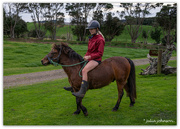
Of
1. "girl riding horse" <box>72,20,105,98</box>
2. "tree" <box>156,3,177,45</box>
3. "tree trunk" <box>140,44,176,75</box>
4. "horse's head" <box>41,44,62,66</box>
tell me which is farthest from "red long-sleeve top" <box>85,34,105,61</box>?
"tree" <box>156,3,177,45</box>

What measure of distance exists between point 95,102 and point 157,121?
2510 millimetres

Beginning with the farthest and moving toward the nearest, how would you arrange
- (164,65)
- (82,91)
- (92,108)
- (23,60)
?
(23,60), (164,65), (92,108), (82,91)

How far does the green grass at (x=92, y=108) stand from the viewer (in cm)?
518

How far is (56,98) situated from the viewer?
7.49 metres

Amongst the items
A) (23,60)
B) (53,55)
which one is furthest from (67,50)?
(23,60)

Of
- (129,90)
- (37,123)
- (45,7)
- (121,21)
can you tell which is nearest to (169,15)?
(121,21)

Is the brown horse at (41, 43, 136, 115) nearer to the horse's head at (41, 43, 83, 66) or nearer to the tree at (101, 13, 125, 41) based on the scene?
the horse's head at (41, 43, 83, 66)

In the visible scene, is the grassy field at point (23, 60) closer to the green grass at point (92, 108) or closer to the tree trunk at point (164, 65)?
the green grass at point (92, 108)

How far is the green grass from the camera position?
5176 mm

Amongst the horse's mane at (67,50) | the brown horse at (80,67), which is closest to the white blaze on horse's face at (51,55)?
the brown horse at (80,67)

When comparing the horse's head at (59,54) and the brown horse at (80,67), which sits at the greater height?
the horse's head at (59,54)

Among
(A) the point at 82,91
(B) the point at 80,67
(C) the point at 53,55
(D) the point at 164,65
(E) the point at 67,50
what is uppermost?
(E) the point at 67,50

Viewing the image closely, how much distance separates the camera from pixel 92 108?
6148 mm

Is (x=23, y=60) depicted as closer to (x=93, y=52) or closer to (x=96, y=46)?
(x=93, y=52)
